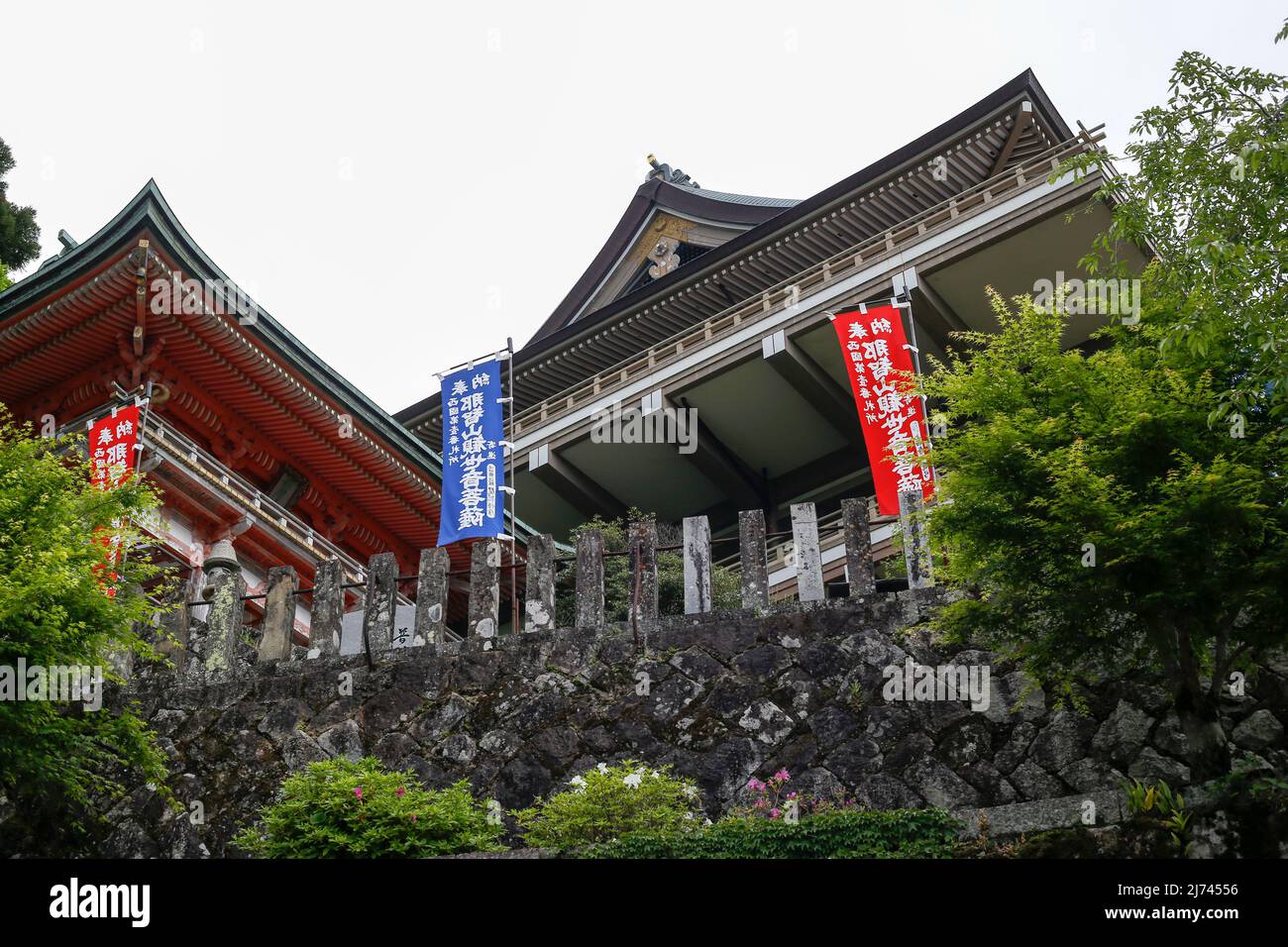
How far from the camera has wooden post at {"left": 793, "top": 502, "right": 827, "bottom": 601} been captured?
14.3 metres

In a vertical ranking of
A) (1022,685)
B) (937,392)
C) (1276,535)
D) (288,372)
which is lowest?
(1022,685)

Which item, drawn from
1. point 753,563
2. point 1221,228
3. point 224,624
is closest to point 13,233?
point 224,624

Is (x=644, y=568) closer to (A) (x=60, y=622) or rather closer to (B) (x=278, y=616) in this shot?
(B) (x=278, y=616)

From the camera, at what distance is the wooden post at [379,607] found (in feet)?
46.9

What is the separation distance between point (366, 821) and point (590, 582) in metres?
4.95

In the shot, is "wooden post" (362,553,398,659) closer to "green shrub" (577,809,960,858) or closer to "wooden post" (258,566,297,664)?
"wooden post" (258,566,297,664)

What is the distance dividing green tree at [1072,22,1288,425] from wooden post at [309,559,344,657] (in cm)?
880

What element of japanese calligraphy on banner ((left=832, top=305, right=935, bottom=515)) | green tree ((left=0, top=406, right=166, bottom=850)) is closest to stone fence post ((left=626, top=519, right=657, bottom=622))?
green tree ((left=0, top=406, right=166, bottom=850))

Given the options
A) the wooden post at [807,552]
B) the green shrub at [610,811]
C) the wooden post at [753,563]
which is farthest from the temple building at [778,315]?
the green shrub at [610,811]

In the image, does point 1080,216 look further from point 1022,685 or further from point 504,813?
point 504,813

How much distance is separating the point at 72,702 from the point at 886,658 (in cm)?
815

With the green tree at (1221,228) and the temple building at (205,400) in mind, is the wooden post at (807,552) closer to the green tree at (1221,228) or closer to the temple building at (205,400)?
the green tree at (1221,228)

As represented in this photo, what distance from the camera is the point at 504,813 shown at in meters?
12.6

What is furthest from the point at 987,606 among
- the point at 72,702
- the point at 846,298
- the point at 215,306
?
the point at 846,298
